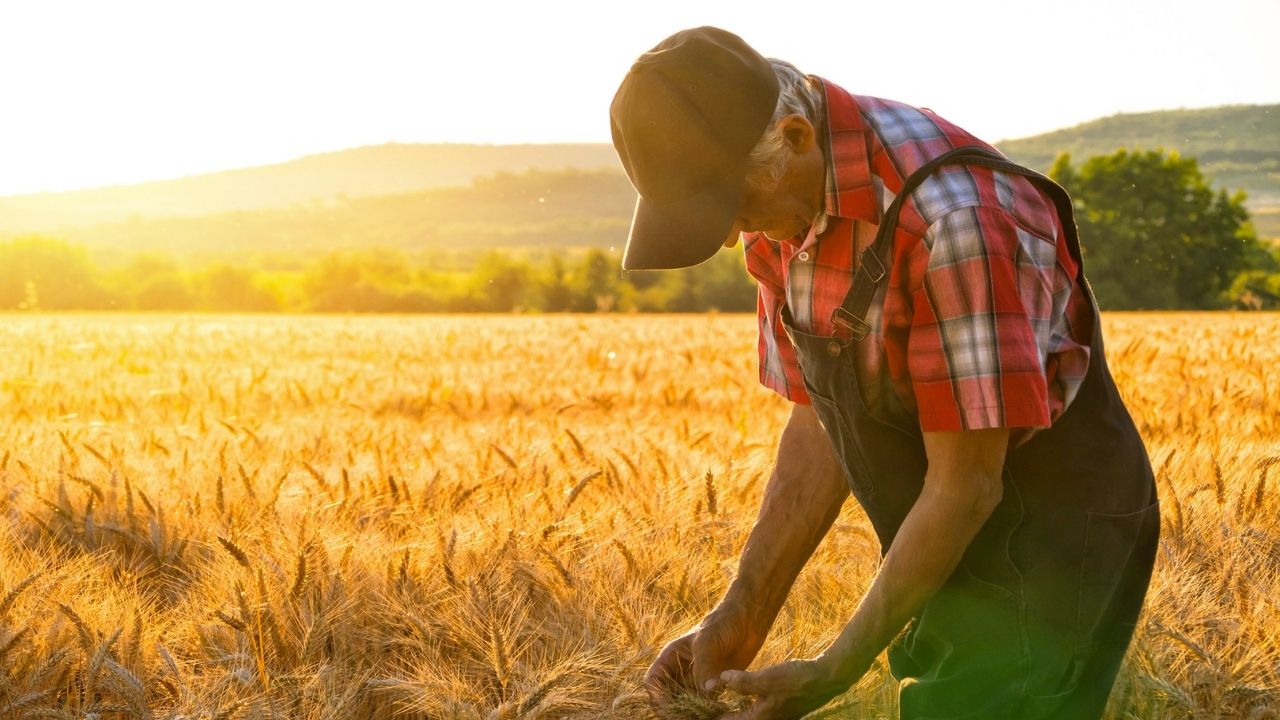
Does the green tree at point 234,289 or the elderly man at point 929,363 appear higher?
the elderly man at point 929,363

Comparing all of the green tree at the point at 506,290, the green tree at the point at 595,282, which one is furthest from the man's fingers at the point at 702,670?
the green tree at the point at 595,282

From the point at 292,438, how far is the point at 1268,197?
15537 cm

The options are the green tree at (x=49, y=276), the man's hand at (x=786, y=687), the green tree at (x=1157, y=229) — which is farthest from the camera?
the green tree at (x=49, y=276)

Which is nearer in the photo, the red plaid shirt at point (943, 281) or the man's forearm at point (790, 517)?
the red plaid shirt at point (943, 281)

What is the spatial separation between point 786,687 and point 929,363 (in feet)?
1.65

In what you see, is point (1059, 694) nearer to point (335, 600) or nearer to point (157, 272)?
point (335, 600)

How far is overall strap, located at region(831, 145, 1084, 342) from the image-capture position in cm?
151

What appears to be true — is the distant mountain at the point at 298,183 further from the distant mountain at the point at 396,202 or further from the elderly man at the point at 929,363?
the elderly man at the point at 929,363

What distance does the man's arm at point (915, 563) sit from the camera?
58.0 inches

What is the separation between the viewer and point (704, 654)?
184 cm

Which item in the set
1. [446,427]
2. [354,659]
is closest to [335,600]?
[354,659]

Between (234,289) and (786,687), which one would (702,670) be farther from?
(234,289)

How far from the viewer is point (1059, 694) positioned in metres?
1.69

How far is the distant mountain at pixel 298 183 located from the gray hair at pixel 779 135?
121484 mm
